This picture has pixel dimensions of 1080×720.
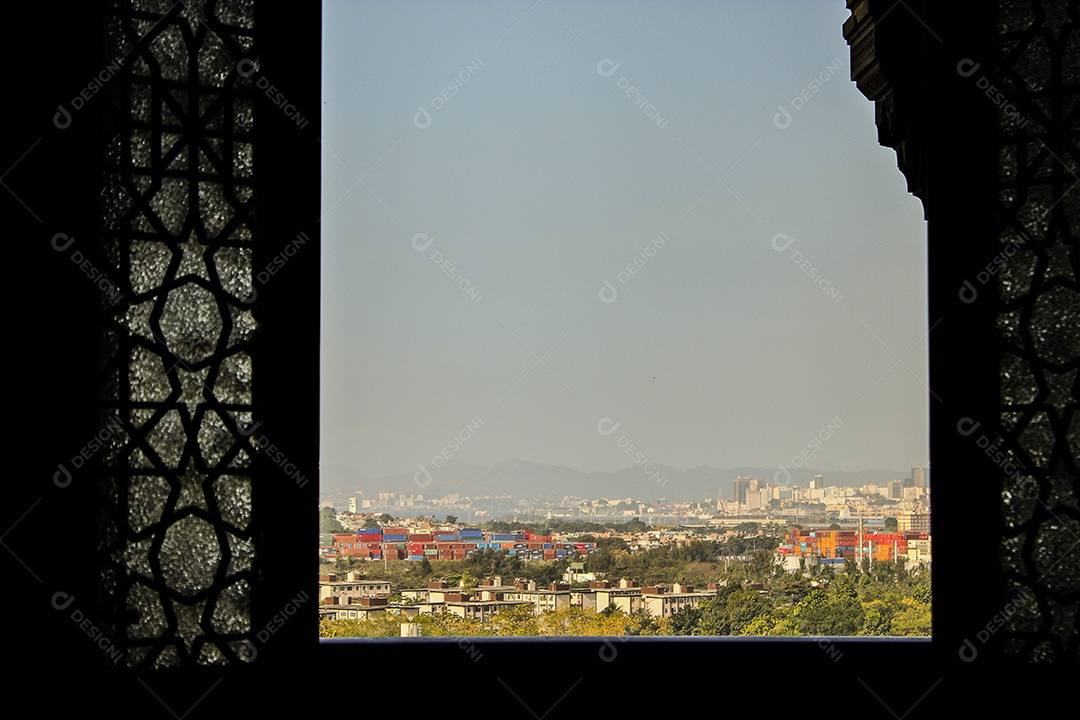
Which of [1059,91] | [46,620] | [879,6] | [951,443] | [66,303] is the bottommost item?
[46,620]

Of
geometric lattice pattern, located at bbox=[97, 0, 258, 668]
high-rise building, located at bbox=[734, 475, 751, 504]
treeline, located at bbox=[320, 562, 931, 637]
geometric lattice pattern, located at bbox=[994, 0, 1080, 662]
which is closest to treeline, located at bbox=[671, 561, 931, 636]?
treeline, located at bbox=[320, 562, 931, 637]

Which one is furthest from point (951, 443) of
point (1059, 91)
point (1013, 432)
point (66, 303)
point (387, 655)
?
point (66, 303)

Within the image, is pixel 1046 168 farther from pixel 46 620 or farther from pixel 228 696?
pixel 46 620

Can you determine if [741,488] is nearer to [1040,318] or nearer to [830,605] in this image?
[830,605]

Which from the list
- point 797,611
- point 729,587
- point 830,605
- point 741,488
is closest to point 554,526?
point 729,587

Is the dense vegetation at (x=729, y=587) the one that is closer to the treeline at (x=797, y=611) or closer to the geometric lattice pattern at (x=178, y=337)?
the treeline at (x=797, y=611)

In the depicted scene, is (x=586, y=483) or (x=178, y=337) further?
(x=586, y=483)

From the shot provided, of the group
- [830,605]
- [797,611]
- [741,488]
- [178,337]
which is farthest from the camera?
[741,488]
